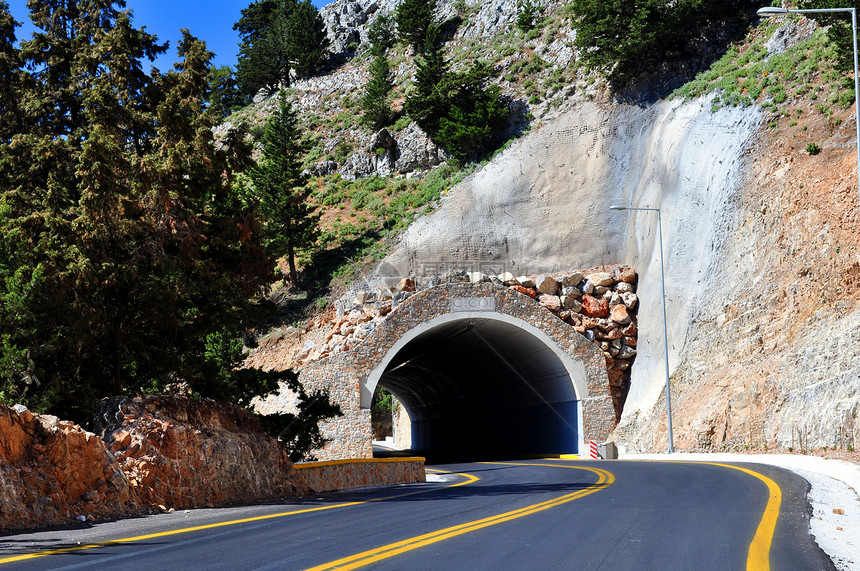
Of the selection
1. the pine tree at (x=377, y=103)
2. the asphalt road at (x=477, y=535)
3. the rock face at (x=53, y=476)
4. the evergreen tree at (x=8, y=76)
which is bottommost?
the asphalt road at (x=477, y=535)

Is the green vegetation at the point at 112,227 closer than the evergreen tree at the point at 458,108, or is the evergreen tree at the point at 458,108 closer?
the green vegetation at the point at 112,227

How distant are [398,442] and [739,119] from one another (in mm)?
43354

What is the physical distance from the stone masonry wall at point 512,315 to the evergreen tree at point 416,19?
53.6 m

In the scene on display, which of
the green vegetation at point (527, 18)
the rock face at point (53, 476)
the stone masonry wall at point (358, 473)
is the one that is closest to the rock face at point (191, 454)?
the rock face at point (53, 476)

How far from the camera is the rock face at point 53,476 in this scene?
10641 mm

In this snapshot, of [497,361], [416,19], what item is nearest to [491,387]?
[497,361]

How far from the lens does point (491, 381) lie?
46625 mm

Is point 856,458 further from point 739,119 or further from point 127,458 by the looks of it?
point 739,119

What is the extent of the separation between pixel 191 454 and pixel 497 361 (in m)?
31.5

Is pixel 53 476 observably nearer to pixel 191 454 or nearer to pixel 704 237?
pixel 191 454

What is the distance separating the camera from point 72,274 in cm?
1509

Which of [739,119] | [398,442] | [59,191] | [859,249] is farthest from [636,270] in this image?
[398,442]

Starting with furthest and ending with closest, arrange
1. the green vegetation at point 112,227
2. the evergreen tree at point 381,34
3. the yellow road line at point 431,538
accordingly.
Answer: the evergreen tree at point 381,34 < the green vegetation at point 112,227 < the yellow road line at point 431,538

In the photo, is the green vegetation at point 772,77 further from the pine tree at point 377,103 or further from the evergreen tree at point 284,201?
the pine tree at point 377,103
